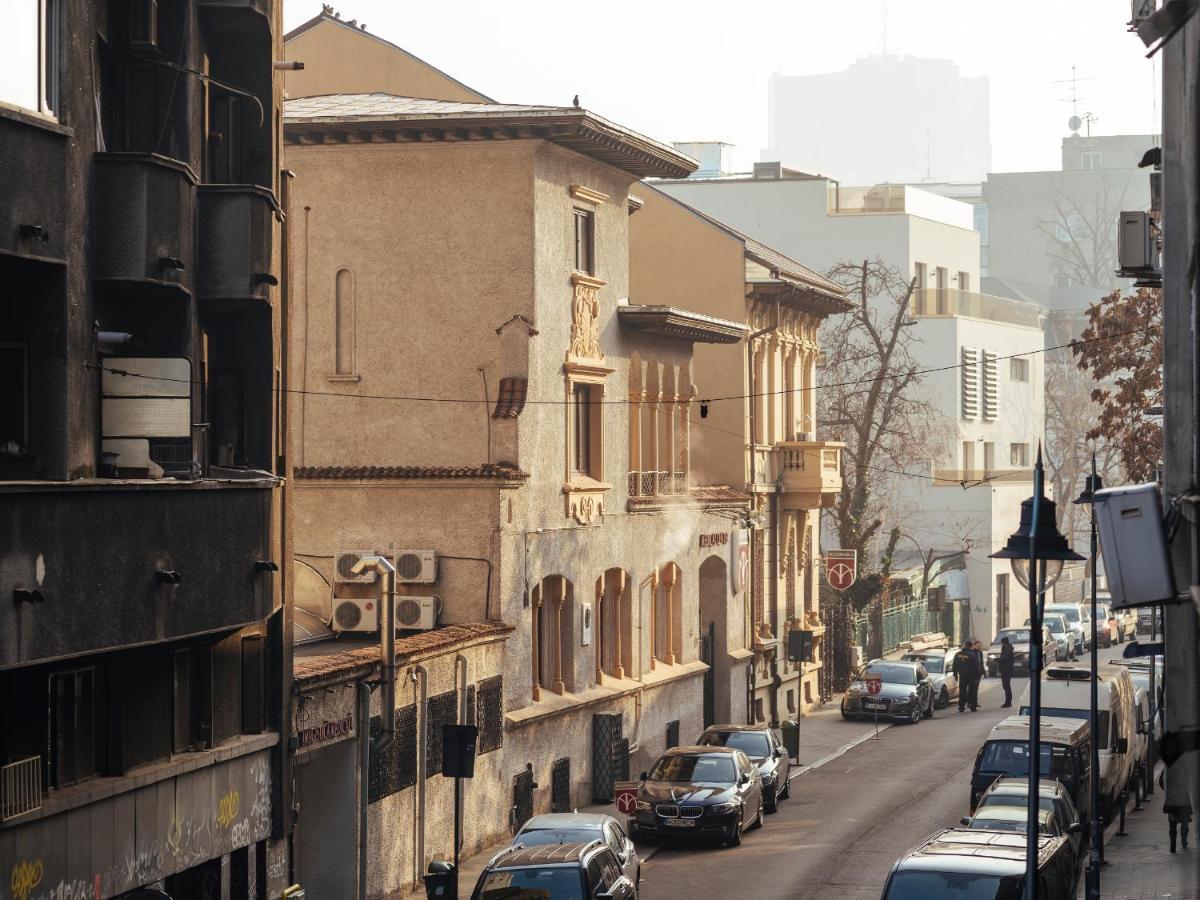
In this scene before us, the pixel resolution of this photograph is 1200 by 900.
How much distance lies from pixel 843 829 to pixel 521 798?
5.24 meters

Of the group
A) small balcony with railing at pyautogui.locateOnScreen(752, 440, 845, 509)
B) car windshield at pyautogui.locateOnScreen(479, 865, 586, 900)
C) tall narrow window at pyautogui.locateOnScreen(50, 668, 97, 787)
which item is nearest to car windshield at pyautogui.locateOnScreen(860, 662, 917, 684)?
small balcony with railing at pyautogui.locateOnScreen(752, 440, 845, 509)

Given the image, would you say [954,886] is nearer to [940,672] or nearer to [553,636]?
[553,636]

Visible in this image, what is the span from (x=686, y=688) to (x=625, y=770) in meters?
5.42

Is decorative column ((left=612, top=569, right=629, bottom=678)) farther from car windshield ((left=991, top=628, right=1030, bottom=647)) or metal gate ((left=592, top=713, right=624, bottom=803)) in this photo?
car windshield ((left=991, top=628, right=1030, bottom=647))

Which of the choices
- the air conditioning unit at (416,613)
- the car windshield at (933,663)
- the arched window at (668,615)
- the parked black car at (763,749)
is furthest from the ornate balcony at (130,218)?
the car windshield at (933,663)

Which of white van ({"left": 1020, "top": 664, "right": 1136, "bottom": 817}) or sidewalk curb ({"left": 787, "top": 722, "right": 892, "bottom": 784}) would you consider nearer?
white van ({"left": 1020, "top": 664, "right": 1136, "bottom": 817})

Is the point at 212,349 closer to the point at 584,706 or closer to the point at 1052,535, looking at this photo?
the point at 1052,535

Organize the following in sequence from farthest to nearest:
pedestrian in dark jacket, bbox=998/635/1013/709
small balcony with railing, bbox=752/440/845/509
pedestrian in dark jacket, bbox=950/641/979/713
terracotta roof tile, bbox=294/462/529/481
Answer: pedestrian in dark jacket, bbox=998/635/1013/709
pedestrian in dark jacket, bbox=950/641/979/713
small balcony with railing, bbox=752/440/845/509
terracotta roof tile, bbox=294/462/529/481

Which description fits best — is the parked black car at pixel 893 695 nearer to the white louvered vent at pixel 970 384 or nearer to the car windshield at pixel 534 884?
the white louvered vent at pixel 970 384

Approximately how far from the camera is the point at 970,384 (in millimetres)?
76500

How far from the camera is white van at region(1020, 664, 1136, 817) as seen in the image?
34.5 meters

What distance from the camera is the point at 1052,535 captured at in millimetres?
17172

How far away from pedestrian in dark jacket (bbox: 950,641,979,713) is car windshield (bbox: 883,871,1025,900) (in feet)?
105

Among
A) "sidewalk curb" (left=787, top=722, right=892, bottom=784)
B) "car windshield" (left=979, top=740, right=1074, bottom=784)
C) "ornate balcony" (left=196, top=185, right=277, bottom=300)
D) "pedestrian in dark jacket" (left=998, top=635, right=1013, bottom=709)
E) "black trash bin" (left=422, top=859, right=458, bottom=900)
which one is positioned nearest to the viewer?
"ornate balcony" (left=196, top=185, right=277, bottom=300)
